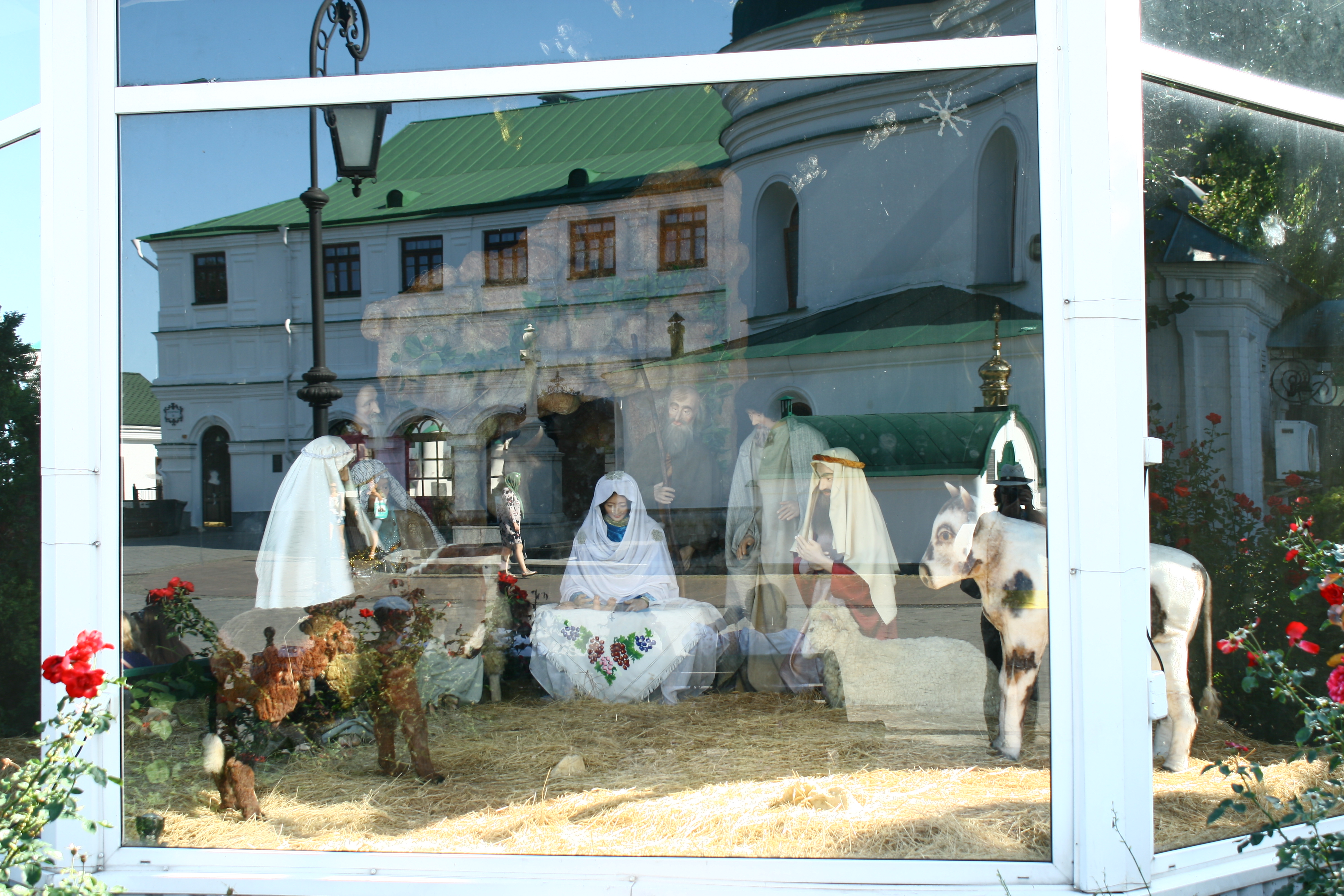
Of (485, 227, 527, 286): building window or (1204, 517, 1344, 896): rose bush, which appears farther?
(485, 227, 527, 286): building window

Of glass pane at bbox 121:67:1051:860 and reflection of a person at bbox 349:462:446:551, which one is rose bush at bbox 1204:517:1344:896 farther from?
reflection of a person at bbox 349:462:446:551

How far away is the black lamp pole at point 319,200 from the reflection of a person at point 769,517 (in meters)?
2.60

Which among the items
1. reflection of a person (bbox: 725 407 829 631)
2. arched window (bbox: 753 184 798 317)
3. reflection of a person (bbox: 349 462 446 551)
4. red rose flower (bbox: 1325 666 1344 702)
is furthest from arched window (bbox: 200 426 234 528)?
red rose flower (bbox: 1325 666 1344 702)

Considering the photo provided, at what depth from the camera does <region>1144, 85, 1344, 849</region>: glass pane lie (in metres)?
3.47

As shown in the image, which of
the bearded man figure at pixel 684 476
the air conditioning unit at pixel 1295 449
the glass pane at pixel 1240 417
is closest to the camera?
the glass pane at pixel 1240 417

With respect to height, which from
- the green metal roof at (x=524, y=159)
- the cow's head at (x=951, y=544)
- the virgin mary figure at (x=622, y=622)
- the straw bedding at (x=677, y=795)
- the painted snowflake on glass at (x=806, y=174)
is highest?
the green metal roof at (x=524, y=159)

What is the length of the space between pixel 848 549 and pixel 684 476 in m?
2.08

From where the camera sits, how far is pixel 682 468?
7.32 m

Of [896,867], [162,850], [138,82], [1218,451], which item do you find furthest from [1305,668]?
[138,82]

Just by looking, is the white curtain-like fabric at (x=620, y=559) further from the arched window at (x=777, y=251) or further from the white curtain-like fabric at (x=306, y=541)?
A: the arched window at (x=777, y=251)

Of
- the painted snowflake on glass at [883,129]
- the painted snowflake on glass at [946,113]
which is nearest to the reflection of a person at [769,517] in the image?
the painted snowflake on glass at [883,129]

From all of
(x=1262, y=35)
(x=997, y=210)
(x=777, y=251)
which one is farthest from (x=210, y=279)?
(x=1262, y=35)

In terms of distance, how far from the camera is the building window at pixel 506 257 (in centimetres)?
823

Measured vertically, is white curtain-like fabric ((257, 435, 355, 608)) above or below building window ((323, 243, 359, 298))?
below
